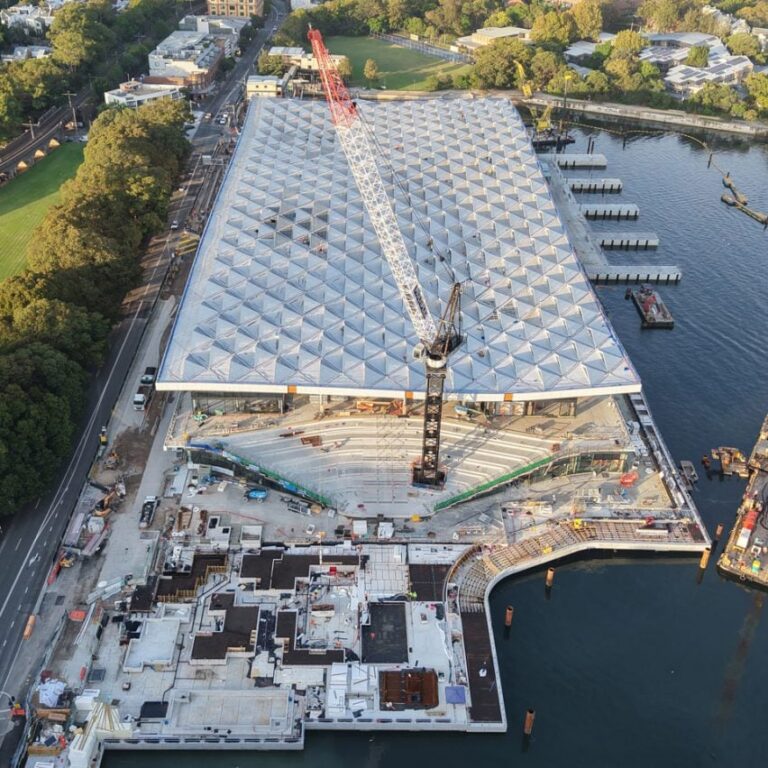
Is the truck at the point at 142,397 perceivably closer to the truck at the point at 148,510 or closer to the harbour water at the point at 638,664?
the truck at the point at 148,510

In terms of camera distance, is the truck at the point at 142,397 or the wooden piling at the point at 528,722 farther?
the truck at the point at 142,397

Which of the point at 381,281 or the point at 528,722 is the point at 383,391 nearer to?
the point at 381,281

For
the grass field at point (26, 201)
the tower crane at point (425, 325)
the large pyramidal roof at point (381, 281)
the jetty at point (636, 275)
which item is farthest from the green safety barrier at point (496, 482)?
the grass field at point (26, 201)

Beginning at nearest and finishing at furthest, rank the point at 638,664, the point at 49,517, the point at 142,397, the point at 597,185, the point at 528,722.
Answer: the point at 528,722 < the point at 638,664 < the point at 49,517 < the point at 142,397 < the point at 597,185

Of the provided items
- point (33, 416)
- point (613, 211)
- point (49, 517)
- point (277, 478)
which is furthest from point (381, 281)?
point (613, 211)

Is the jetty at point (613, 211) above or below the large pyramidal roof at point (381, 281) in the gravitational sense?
below
